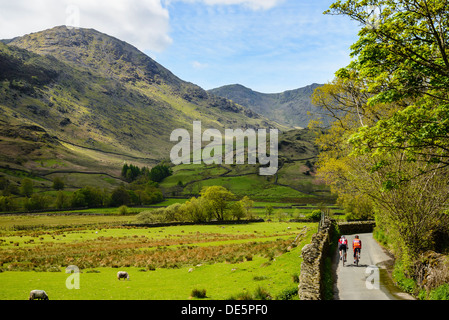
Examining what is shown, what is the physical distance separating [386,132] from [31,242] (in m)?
61.7

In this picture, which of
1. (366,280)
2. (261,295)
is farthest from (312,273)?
(366,280)

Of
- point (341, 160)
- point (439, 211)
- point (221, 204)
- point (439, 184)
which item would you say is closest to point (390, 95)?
point (439, 184)

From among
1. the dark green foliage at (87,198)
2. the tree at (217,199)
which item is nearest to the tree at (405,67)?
the tree at (217,199)

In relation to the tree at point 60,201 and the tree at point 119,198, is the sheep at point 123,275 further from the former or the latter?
the tree at point 60,201

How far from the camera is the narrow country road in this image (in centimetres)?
1779

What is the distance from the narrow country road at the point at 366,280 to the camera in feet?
58.4

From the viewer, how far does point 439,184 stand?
65.4 feet

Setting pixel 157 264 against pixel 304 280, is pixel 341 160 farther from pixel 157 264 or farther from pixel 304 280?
pixel 157 264

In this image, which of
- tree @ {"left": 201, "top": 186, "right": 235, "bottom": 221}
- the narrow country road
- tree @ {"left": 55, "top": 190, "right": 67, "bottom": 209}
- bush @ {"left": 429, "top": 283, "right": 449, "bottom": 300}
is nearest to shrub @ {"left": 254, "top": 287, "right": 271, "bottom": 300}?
the narrow country road

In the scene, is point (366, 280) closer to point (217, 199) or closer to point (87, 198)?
point (217, 199)

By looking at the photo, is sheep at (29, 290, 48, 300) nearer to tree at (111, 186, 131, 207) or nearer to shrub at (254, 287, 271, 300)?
shrub at (254, 287, 271, 300)

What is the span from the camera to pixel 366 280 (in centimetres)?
2111

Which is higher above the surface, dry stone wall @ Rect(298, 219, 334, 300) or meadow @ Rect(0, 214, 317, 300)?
dry stone wall @ Rect(298, 219, 334, 300)

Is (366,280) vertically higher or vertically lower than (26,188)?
lower
